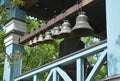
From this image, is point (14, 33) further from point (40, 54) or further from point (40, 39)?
point (40, 54)

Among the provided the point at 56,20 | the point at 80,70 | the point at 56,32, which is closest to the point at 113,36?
the point at 80,70

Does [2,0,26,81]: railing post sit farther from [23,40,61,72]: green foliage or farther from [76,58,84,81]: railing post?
[23,40,61,72]: green foliage

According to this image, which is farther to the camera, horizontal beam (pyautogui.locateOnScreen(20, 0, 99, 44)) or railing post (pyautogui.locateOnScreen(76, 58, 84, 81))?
horizontal beam (pyautogui.locateOnScreen(20, 0, 99, 44))

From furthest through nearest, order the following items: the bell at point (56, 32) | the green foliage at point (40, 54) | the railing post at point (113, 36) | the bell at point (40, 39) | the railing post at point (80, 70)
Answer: the green foliage at point (40, 54)
the bell at point (40, 39)
the bell at point (56, 32)
the railing post at point (80, 70)
the railing post at point (113, 36)

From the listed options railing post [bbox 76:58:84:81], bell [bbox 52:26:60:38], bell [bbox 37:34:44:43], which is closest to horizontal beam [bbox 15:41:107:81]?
railing post [bbox 76:58:84:81]

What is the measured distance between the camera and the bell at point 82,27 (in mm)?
5914

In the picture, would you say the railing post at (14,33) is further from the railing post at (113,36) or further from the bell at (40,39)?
the railing post at (113,36)

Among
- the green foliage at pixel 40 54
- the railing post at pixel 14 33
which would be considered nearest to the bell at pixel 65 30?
the railing post at pixel 14 33

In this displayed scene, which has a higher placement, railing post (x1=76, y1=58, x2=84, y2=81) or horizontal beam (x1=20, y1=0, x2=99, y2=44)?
horizontal beam (x1=20, y1=0, x2=99, y2=44)

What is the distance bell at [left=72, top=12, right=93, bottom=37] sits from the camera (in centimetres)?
591

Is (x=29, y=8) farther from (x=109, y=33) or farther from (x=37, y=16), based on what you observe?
(x=109, y=33)

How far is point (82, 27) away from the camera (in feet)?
19.3

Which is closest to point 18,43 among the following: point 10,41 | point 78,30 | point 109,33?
point 10,41

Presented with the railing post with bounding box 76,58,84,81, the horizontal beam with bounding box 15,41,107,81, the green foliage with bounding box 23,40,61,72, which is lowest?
the railing post with bounding box 76,58,84,81
